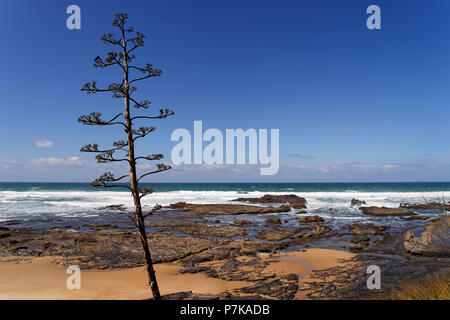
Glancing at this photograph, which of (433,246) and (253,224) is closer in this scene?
(433,246)

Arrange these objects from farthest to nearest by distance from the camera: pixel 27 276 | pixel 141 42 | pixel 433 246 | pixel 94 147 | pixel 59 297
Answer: pixel 433 246, pixel 27 276, pixel 59 297, pixel 141 42, pixel 94 147

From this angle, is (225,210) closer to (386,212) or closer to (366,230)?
(366,230)

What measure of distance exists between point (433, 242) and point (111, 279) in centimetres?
1751

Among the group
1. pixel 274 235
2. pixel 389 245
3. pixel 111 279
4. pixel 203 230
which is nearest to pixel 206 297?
pixel 111 279

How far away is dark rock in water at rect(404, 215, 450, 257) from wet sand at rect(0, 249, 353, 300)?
398 cm

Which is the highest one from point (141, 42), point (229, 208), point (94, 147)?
point (141, 42)

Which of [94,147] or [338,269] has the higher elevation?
[94,147]

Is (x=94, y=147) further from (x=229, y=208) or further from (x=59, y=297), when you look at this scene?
(x=229, y=208)

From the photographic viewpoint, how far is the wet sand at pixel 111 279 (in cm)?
990

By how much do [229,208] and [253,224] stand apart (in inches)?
490

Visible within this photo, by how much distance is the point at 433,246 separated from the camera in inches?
555

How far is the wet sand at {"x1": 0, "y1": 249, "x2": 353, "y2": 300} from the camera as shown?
32.5 feet

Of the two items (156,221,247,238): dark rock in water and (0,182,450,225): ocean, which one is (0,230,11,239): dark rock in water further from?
(156,221,247,238): dark rock in water
